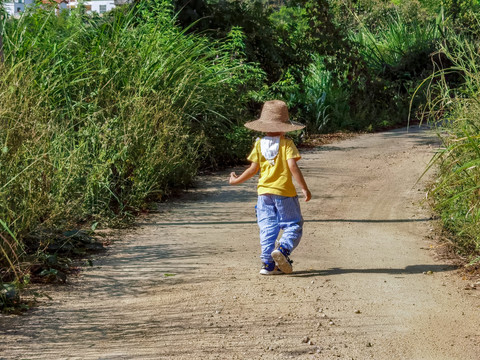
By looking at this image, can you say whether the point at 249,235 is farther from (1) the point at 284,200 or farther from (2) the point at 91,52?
(2) the point at 91,52

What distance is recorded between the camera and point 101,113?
8.66m

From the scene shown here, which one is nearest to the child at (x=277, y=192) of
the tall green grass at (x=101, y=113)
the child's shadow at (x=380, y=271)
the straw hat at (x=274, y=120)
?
the straw hat at (x=274, y=120)

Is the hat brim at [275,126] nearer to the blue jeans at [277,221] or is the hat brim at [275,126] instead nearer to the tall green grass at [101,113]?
the blue jeans at [277,221]

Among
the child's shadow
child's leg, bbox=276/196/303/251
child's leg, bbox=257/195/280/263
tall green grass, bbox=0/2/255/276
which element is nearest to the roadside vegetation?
tall green grass, bbox=0/2/255/276

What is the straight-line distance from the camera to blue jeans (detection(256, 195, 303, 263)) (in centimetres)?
596

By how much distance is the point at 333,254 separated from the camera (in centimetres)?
668

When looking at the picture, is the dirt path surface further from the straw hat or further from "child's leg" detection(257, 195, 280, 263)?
the straw hat

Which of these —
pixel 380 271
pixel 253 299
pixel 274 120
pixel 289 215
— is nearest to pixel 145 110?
pixel 274 120

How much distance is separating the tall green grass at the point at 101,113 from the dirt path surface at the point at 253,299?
0.54m

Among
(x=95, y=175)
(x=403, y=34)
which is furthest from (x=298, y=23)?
(x=95, y=175)

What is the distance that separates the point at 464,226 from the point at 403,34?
15.8 metres

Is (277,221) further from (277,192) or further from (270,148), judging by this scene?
(270,148)

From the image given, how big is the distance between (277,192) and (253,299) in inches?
Result: 41.1

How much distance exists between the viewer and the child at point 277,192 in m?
5.96
